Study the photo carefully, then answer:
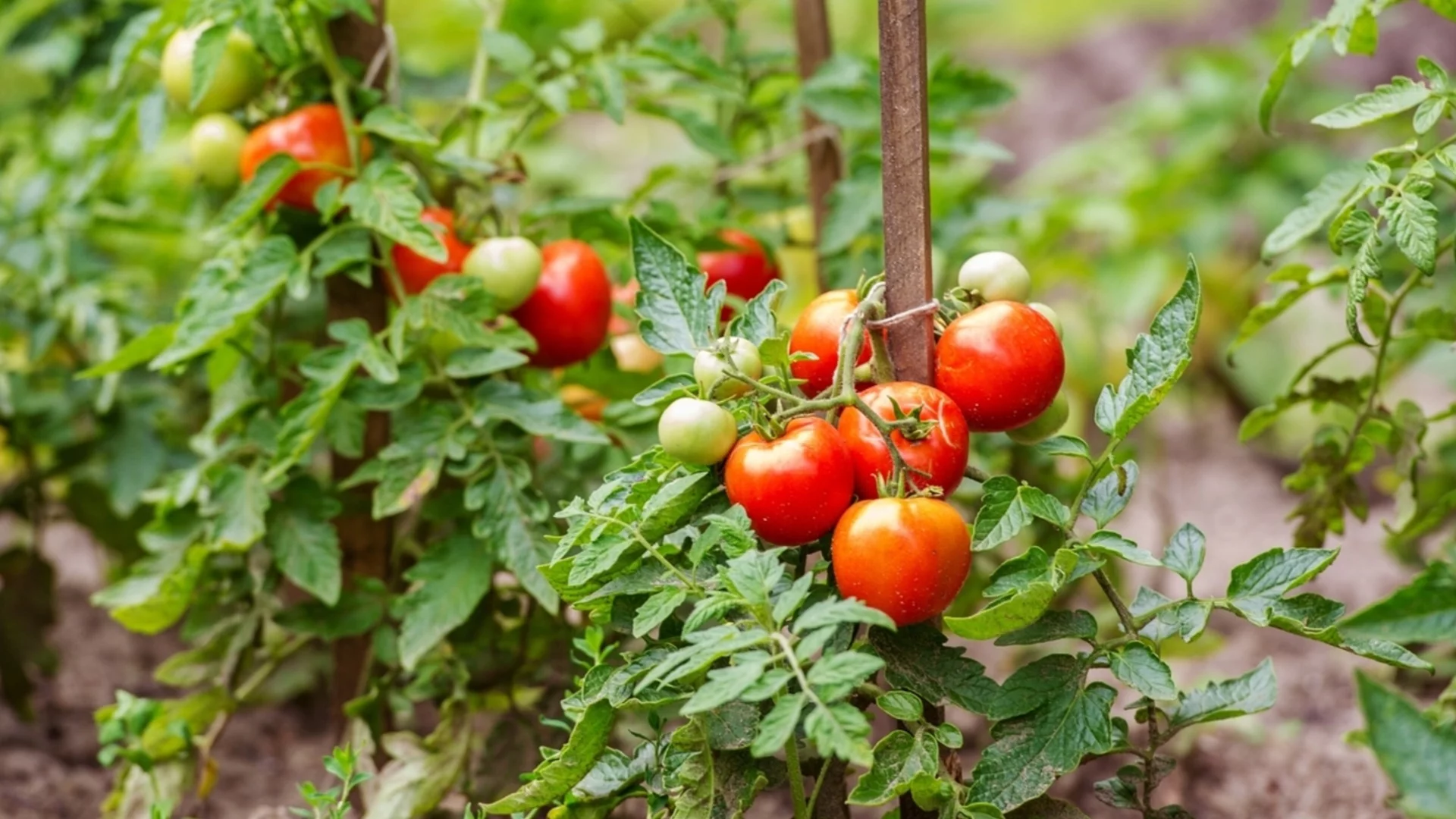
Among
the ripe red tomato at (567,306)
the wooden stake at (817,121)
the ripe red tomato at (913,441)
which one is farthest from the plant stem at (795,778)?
the wooden stake at (817,121)

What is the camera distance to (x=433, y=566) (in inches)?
41.3

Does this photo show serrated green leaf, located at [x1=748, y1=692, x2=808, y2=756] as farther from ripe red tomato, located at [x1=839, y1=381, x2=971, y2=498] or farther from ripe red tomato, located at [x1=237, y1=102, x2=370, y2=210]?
ripe red tomato, located at [x1=237, y1=102, x2=370, y2=210]

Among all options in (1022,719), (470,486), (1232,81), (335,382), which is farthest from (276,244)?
(1232,81)

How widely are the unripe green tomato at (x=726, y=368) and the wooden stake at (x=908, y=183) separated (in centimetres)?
10

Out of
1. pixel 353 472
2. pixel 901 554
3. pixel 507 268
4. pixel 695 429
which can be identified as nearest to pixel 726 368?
pixel 695 429

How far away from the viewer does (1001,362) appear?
2.56 feet

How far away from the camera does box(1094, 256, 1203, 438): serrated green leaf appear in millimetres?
741

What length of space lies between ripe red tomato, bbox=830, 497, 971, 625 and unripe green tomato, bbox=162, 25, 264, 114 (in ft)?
2.50

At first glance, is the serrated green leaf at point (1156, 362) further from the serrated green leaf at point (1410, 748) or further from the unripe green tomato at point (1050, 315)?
the serrated green leaf at point (1410, 748)

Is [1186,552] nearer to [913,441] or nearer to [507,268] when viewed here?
[913,441]

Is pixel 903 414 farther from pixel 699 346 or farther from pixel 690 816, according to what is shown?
pixel 690 816

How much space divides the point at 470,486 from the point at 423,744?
226 millimetres

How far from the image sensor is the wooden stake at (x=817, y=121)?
4.48ft

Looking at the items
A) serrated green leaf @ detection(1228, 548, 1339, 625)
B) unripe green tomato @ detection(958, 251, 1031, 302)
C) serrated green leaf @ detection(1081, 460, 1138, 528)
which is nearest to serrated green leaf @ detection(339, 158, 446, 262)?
unripe green tomato @ detection(958, 251, 1031, 302)
